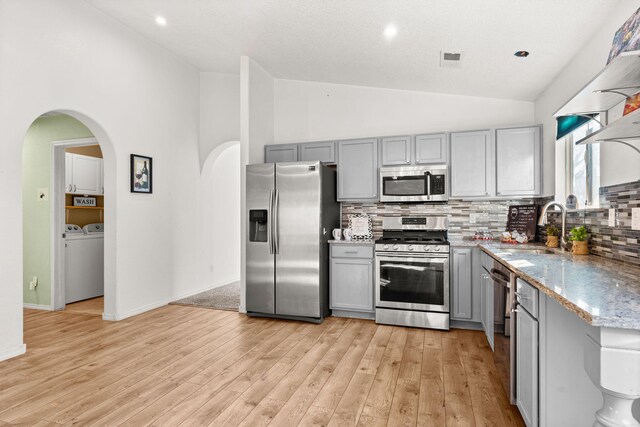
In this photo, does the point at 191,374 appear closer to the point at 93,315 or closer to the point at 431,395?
the point at 431,395

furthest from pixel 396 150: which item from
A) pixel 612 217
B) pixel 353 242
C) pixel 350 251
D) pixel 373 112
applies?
pixel 612 217

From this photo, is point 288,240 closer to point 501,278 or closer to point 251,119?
point 251,119

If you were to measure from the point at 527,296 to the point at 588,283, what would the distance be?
0.99 feet

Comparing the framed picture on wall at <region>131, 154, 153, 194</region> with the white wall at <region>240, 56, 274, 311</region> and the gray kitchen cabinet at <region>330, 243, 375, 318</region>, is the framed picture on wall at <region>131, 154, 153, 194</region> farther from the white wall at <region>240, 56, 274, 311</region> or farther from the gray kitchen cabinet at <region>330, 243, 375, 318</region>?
the gray kitchen cabinet at <region>330, 243, 375, 318</region>

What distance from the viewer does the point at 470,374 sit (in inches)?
107

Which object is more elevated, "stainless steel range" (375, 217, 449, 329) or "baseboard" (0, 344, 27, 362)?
"stainless steel range" (375, 217, 449, 329)

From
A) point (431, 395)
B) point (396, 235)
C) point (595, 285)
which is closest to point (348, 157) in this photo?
point (396, 235)

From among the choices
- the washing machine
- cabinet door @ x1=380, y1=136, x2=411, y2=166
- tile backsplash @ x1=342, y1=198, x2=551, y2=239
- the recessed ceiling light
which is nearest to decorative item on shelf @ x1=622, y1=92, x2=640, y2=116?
the recessed ceiling light

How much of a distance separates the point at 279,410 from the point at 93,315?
3173 millimetres

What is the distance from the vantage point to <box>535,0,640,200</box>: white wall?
83.9 inches

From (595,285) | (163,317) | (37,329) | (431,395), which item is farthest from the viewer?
(163,317)

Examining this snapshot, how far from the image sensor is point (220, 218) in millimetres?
6070

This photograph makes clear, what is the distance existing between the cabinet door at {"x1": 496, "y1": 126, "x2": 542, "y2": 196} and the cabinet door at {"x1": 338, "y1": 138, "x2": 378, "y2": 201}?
1.36m

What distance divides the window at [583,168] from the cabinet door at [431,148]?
1.16m
